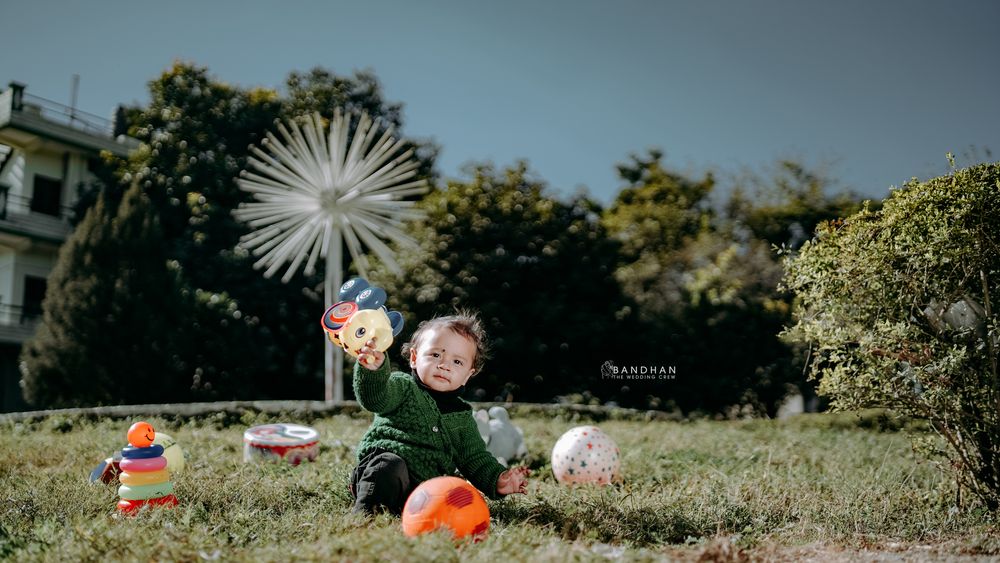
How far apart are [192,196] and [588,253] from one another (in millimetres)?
9900

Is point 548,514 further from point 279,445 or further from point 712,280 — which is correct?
point 712,280

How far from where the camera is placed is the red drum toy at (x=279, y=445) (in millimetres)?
7645

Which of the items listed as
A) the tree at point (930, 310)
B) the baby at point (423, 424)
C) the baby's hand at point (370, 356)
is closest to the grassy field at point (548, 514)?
the baby at point (423, 424)

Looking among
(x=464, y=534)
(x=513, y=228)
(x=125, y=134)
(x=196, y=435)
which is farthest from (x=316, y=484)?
(x=125, y=134)

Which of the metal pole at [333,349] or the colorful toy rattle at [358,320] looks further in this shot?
the metal pole at [333,349]

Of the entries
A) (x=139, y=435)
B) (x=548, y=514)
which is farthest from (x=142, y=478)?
(x=548, y=514)

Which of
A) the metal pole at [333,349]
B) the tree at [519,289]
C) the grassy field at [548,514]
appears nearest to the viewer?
the grassy field at [548,514]

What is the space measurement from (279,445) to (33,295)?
17.1 meters

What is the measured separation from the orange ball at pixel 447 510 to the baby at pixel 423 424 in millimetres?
520

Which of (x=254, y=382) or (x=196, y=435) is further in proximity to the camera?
(x=254, y=382)

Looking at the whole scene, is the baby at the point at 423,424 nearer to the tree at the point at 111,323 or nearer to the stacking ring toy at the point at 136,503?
the stacking ring toy at the point at 136,503

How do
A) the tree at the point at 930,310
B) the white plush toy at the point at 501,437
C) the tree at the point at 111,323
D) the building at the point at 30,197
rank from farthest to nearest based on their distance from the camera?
the building at the point at 30,197 < the tree at the point at 111,323 < the white plush toy at the point at 501,437 < the tree at the point at 930,310

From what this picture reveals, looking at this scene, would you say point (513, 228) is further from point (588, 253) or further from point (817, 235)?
point (817, 235)

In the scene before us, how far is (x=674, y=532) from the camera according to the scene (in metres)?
4.96
